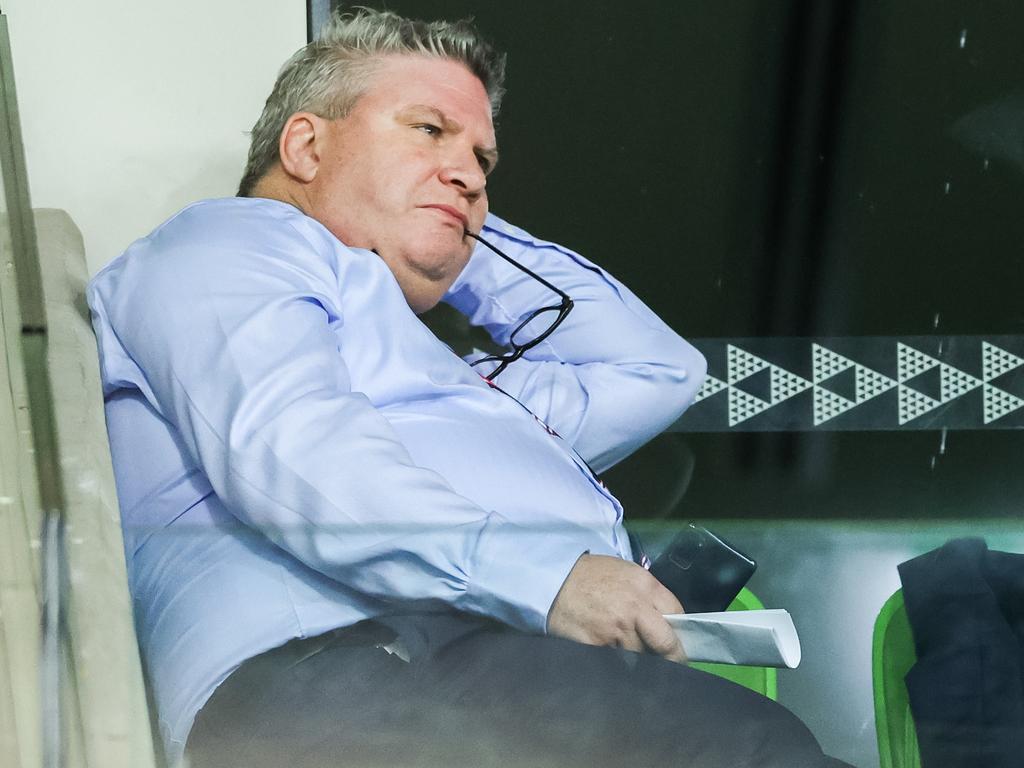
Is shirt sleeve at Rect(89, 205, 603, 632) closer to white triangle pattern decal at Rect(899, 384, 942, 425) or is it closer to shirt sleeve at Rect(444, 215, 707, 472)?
shirt sleeve at Rect(444, 215, 707, 472)

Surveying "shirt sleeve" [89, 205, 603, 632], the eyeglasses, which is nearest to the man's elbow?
the eyeglasses

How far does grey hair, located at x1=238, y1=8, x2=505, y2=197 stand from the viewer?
1.20 meters

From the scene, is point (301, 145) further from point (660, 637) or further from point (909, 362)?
point (909, 362)

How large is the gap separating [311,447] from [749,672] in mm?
288

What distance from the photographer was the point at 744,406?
1.63 metres

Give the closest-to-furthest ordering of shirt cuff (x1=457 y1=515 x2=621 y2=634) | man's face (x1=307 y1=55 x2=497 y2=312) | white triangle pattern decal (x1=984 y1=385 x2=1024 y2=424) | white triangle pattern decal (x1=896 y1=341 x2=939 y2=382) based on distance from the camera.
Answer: shirt cuff (x1=457 y1=515 x2=621 y2=634) < man's face (x1=307 y1=55 x2=497 y2=312) < white triangle pattern decal (x1=984 y1=385 x2=1024 y2=424) < white triangle pattern decal (x1=896 y1=341 x2=939 y2=382)

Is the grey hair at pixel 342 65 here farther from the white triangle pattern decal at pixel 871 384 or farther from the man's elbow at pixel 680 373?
the white triangle pattern decal at pixel 871 384

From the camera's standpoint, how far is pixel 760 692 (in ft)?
2.31

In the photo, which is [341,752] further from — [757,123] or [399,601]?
[757,123]

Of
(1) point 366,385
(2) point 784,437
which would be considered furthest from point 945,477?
(2) point 784,437

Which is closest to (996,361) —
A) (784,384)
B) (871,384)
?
(871,384)

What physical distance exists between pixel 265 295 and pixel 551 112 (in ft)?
2.45

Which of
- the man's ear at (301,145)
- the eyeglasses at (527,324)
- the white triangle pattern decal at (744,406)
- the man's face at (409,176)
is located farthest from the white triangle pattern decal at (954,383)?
the man's ear at (301,145)

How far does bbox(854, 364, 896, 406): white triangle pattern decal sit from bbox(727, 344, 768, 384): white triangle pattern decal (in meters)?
0.12
